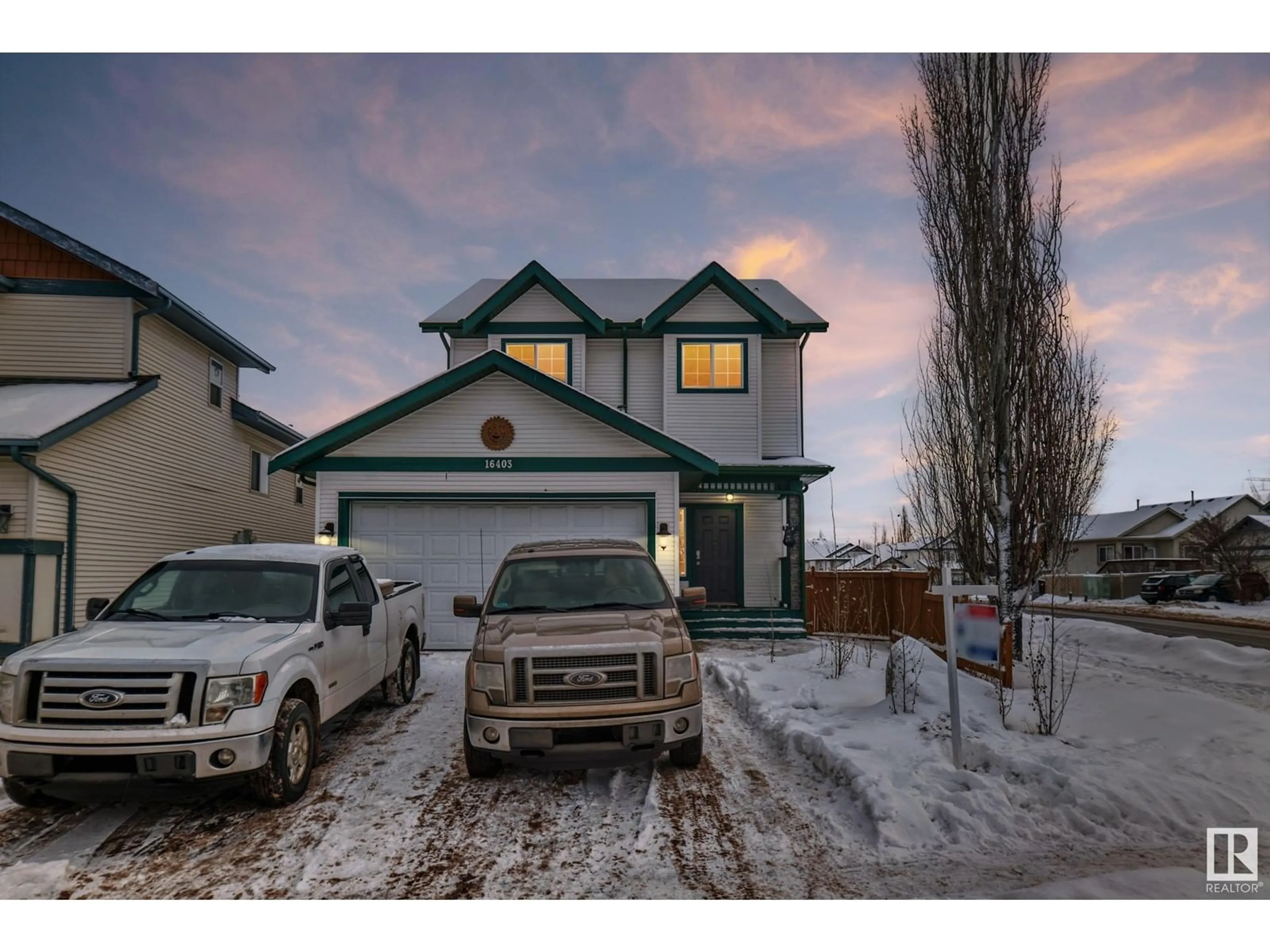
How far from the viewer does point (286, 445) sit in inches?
816

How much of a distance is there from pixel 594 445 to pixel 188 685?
8.77 m

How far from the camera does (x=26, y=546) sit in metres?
11.3

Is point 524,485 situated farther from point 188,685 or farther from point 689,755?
point 188,685

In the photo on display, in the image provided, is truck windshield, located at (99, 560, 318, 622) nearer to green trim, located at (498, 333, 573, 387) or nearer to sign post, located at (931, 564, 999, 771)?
sign post, located at (931, 564, 999, 771)

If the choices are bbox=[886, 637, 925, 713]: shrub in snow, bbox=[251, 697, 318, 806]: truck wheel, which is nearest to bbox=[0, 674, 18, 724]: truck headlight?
bbox=[251, 697, 318, 806]: truck wheel

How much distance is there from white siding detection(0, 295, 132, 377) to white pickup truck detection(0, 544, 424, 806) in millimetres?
10633

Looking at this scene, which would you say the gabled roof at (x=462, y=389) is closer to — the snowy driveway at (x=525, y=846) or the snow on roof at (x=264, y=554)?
the snow on roof at (x=264, y=554)

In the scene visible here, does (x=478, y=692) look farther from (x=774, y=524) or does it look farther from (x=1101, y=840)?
(x=774, y=524)

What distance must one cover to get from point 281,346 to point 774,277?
13715 millimetres

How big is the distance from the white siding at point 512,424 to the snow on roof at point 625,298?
16.0 ft

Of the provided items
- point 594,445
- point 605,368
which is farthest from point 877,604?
point 605,368

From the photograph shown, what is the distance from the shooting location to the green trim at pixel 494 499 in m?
12.4

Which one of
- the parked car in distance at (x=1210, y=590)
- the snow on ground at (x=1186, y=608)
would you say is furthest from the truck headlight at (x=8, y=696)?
the parked car in distance at (x=1210, y=590)

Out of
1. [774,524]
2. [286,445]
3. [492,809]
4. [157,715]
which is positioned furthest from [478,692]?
[286,445]
